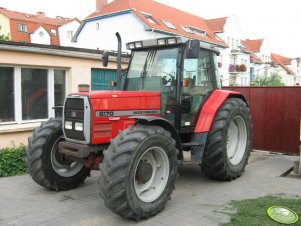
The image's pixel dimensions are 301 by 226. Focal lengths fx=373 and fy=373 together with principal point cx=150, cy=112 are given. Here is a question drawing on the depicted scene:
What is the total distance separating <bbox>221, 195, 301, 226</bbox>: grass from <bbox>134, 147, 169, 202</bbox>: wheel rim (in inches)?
41.3

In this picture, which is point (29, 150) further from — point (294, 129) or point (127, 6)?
point (127, 6)

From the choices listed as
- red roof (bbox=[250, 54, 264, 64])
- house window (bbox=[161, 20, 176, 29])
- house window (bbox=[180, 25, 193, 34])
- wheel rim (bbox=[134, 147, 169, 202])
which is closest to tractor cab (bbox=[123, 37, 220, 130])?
wheel rim (bbox=[134, 147, 169, 202])

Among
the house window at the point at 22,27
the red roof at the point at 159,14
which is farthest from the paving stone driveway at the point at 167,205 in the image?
the house window at the point at 22,27

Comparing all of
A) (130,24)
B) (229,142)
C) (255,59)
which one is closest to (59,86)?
(229,142)

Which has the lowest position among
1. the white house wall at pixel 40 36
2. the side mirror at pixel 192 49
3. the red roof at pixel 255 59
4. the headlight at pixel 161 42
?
the side mirror at pixel 192 49

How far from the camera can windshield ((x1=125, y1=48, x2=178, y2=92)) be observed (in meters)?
6.11

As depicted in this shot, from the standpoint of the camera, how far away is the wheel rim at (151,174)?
504cm

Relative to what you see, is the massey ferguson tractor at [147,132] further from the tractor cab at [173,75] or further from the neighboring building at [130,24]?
the neighboring building at [130,24]

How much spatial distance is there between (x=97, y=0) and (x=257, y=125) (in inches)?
1160

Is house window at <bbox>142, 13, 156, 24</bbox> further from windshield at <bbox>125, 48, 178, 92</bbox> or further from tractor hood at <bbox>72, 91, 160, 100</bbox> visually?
tractor hood at <bbox>72, 91, 160, 100</bbox>

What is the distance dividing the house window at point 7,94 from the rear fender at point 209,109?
4465 mm

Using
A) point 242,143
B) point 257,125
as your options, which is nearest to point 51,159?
point 242,143

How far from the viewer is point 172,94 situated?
19.9 ft

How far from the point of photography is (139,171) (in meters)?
5.04
